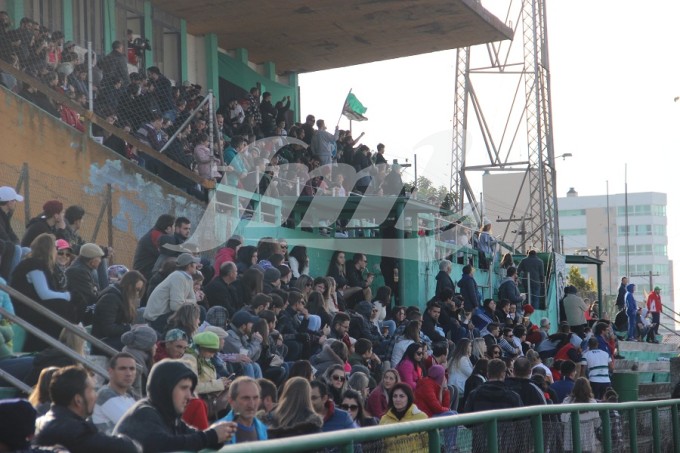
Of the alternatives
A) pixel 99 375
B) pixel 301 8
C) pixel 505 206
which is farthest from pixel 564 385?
pixel 505 206

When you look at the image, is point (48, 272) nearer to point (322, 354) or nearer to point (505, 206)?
point (322, 354)

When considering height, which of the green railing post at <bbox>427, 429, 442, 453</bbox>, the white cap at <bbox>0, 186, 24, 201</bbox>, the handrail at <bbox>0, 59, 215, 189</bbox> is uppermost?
the handrail at <bbox>0, 59, 215, 189</bbox>

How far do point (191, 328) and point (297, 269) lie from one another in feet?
22.0

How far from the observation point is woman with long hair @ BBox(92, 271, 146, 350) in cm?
1112

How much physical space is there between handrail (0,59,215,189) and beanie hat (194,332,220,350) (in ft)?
20.3

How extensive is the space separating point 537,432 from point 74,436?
4248mm

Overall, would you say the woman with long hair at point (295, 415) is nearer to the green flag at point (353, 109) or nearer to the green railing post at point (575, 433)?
the green railing post at point (575, 433)

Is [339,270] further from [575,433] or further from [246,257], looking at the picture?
[575,433]

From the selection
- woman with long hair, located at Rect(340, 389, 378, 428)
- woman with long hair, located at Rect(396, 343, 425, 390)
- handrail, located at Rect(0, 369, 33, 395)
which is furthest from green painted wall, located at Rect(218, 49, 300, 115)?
handrail, located at Rect(0, 369, 33, 395)

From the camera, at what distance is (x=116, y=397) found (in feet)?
27.5

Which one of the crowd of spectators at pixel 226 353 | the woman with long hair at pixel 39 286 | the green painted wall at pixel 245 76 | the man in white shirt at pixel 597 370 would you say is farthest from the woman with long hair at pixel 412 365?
the green painted wall at pixel 245 76

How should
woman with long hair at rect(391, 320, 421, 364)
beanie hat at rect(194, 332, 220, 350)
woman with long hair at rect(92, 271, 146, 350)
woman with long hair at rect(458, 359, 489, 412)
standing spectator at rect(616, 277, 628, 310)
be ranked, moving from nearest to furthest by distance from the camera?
beanie hat at rect(194, 332, 220, 350)
woman with long hair at rect(92, 271, 146, 350)
woman with long hair at rect(458, 359, 489, 412)
woman with long hair at rect(391, 320, 421, 364)
standing spectator at rect(616, 277, 628, 310)

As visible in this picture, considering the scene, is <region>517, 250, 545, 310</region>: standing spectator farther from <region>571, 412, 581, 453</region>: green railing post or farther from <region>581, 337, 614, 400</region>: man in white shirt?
<region>571, 412, 581, 453</region>: green railing post

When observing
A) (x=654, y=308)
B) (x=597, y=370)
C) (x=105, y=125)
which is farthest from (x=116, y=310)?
(x=654, y=308)
